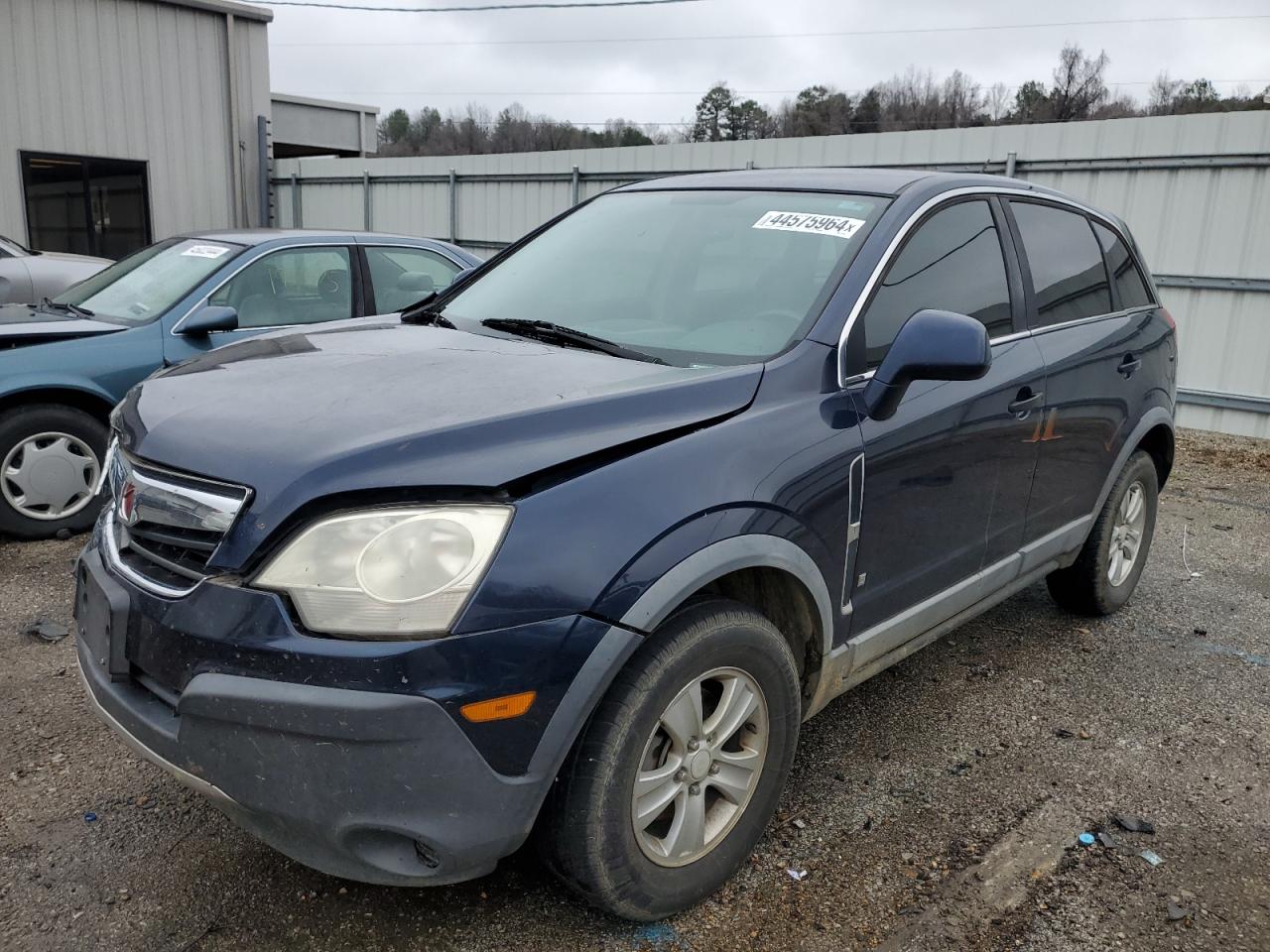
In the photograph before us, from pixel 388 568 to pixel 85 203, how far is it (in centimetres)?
1721

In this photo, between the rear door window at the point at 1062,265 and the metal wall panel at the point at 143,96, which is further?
the metal wall panel at the point at 143,96

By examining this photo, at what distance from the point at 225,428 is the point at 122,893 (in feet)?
4.01

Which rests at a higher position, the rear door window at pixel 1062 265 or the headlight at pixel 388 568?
the rear door window at pixel 1062 265

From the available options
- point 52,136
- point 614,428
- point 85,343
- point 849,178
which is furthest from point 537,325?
point 52,136

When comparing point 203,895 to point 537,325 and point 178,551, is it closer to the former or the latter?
point 178,551

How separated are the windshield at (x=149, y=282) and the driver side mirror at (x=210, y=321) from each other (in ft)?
1.13

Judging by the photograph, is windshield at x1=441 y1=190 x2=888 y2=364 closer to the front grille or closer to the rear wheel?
the front grille

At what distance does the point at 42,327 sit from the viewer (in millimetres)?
4988

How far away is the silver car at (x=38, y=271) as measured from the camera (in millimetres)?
9305

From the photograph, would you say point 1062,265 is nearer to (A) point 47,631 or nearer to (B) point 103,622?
(B) point 103,622

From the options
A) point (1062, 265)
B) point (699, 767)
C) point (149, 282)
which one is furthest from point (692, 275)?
point (149, 282)

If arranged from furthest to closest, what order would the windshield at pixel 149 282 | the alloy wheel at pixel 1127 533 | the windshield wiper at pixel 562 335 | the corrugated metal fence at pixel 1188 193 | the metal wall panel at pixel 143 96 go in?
the metal wall panel at pixel 143 96
the corrugated metal fence at pixel 1188 193
the windshield at pixel 149 282
the alloy wheel at pixel 1127 533
the windshield wiper at pixel 562 335

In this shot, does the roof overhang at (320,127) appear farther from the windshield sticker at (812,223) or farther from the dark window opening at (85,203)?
the windshield sticker at (812,223)

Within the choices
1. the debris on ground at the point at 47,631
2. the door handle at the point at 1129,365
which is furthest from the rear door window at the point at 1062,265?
the debris on ground at the point at 47,631
